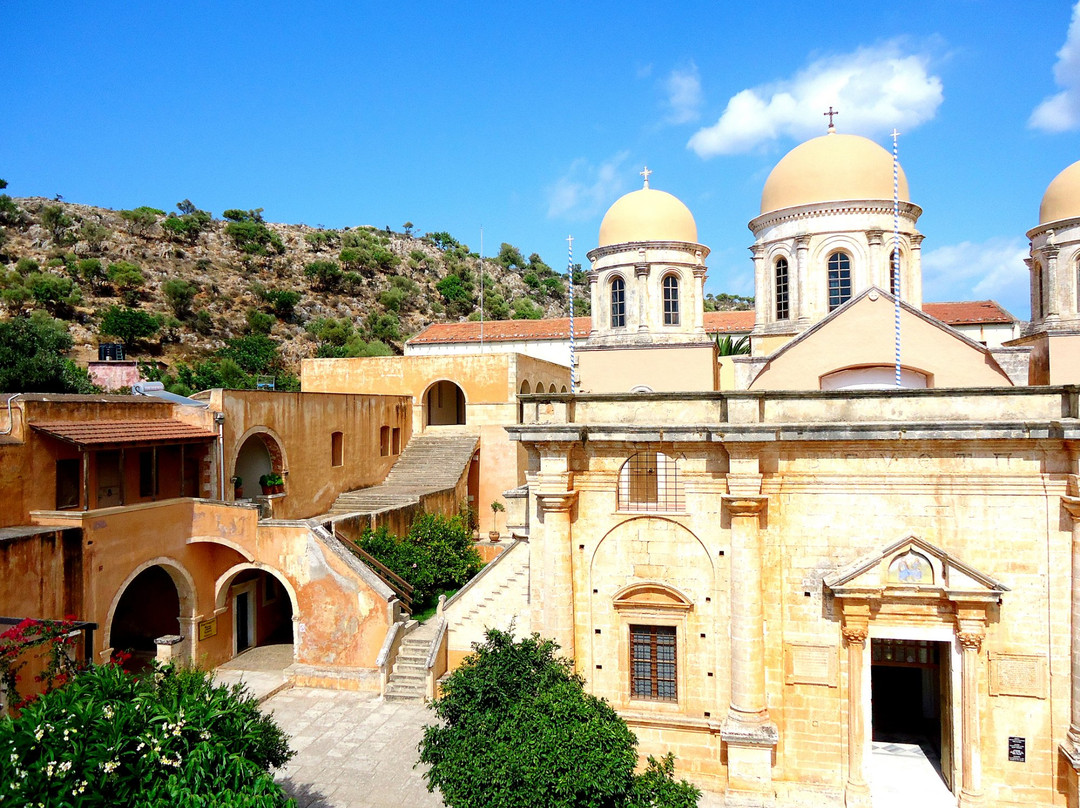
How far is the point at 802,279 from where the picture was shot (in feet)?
64.6

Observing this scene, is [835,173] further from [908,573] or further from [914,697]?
[914,697]

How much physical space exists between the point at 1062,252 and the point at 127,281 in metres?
54.9

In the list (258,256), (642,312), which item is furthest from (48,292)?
(642,312)

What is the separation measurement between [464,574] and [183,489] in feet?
27.1

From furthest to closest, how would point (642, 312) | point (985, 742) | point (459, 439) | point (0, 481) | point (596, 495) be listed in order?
A: point (459, 439), point (642, 312), point (0, 481), point (596, 495), point (985, 742)

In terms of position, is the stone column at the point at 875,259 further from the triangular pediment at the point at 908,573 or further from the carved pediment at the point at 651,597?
the carved pediment at the point at 651,597

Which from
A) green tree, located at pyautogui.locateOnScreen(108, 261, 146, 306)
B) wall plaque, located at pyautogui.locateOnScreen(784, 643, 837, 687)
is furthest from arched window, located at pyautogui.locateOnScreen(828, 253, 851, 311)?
green tree, located at pyautogui.locateOnScreen(108, 261, 146, 306)

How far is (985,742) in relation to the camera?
10.9 m

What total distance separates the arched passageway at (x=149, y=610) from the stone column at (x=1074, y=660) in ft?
65.5

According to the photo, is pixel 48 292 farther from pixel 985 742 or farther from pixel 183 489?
pixel 985 742

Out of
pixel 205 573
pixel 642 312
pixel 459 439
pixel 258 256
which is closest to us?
pixel 205 573

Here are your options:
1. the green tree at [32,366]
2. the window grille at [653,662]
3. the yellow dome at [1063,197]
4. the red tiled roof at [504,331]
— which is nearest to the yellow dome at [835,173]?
the yellow dome at [1063,197]

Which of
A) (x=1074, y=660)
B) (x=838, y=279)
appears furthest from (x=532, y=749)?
(x=838, y=279)

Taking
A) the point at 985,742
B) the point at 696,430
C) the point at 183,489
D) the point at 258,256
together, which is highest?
the point at 258,256
